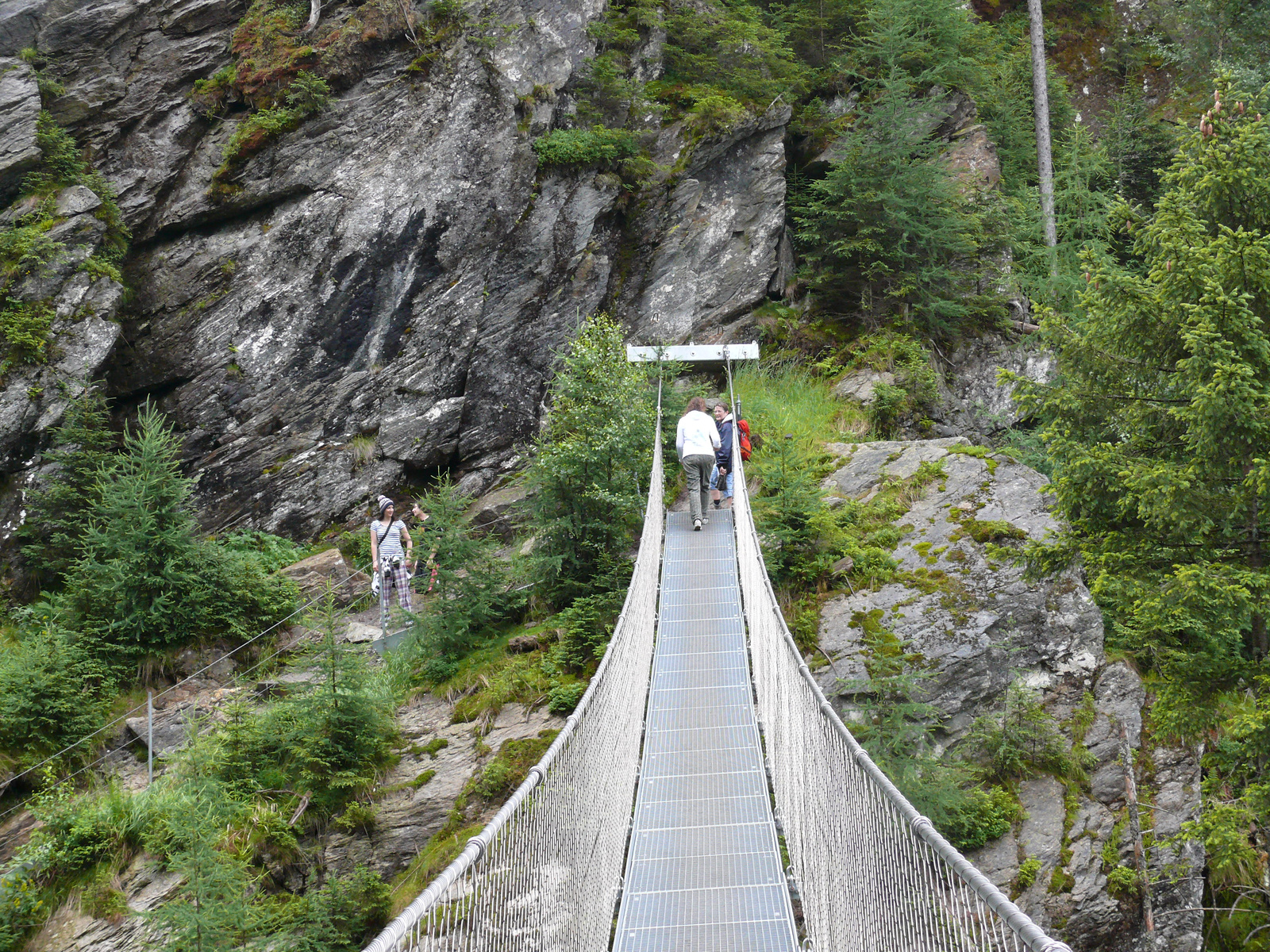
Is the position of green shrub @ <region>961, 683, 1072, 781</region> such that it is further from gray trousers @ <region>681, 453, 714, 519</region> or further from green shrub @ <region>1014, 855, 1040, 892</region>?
gray trousers @ <region>681, 453, 714, 519</region>

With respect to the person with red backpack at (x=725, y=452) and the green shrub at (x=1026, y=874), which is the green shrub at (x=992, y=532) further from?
the green shrub at (x=1026, y=874)

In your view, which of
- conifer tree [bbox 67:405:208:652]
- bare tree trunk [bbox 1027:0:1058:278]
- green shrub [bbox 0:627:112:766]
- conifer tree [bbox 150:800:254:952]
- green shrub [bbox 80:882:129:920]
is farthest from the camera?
bare tree trunk [bbox 1027:0:1058:278]

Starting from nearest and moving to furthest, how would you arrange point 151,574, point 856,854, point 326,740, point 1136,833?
1. point 856,854
2. point 1136,833
3. point 326,740
4. point 151,574

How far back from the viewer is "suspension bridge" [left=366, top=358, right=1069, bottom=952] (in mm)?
3219

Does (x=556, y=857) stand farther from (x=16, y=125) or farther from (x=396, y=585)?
(x=16, y=125)

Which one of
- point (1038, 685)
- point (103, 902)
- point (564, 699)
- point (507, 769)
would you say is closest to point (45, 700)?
point (103, 902)

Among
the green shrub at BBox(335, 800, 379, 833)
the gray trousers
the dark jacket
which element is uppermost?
the dark jacket

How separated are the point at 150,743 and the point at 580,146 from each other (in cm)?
1146

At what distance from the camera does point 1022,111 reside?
19.8m

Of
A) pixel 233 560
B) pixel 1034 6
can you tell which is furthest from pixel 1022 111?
pixel 233 560

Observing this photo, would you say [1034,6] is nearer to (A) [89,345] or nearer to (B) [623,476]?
(B) [623,476]

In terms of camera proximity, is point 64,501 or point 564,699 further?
point 64,501

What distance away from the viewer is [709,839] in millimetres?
5266

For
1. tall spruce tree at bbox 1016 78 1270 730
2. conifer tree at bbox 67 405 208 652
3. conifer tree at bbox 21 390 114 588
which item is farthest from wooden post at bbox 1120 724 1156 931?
conifer tree at bbox 21 390 114 588
